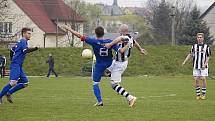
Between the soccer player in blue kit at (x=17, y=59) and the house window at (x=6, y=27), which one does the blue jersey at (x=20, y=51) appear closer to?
the soccer player in blue kit at (x=17, y=59)

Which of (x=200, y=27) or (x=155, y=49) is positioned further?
(x=200, y=27)

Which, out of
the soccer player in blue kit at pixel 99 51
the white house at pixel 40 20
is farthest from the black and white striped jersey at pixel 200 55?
the white house at pixel 40 20

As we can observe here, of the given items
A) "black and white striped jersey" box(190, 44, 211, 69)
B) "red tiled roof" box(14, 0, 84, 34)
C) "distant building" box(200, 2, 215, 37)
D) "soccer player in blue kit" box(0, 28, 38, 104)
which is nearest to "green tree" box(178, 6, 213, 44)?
"red tiled roof" box(14, 0, 84, 34)

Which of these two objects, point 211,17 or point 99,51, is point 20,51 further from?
point 211,17

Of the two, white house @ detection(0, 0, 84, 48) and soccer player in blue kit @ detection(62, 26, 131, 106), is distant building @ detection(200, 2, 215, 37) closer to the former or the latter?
white house @ detection(0, 0, 84, 48)

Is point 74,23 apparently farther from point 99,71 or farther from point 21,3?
point 99,71

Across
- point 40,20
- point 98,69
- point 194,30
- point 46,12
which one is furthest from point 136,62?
point 98,69

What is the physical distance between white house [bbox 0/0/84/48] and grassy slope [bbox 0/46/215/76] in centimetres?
1887

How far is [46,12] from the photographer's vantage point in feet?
291

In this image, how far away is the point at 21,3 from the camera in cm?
8281

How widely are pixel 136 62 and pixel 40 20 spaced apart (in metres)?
33.0

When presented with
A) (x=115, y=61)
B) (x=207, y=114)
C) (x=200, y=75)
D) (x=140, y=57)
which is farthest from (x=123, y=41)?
(x=140, y=57)

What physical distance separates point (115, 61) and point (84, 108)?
163 cm

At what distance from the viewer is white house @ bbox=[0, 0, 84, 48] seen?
264 ft
